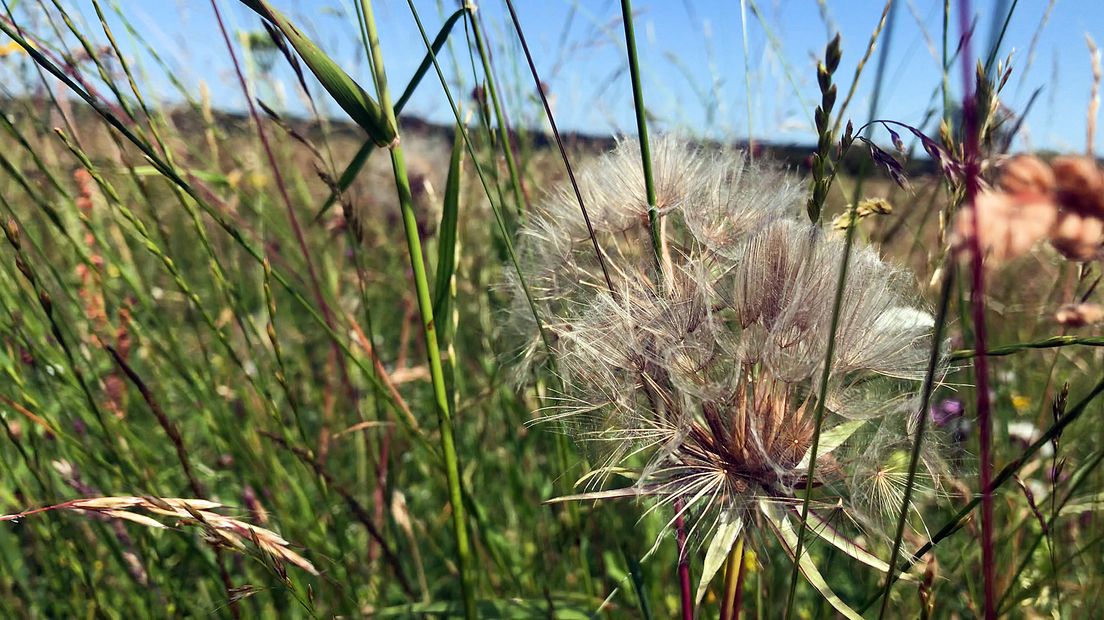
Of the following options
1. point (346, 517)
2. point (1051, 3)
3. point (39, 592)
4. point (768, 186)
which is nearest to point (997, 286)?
point (1051, 3)

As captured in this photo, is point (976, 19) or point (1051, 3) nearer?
point (976, 19)

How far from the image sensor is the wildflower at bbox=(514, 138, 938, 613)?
2.97ft

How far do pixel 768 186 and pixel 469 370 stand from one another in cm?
182

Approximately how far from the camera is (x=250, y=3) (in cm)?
77

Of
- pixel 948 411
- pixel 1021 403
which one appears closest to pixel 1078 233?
pixel 948 411

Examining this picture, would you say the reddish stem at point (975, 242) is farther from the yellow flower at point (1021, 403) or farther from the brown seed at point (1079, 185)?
the yellow flower at point (1021, 403)

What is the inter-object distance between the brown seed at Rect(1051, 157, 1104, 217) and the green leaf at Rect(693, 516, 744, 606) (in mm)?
646

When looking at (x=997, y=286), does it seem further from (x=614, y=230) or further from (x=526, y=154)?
(x=614, y=230)

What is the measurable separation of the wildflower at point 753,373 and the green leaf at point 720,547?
0.4 inches

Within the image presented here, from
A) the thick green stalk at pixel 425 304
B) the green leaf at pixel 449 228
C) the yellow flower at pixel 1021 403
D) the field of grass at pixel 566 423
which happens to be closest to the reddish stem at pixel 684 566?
the field of grass at pixel 566 423

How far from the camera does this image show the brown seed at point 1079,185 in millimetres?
293

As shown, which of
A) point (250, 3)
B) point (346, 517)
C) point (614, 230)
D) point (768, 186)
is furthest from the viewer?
point (346, 517)

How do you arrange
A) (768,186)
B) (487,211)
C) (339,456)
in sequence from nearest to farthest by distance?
(768,186), (339,456), (487,211)

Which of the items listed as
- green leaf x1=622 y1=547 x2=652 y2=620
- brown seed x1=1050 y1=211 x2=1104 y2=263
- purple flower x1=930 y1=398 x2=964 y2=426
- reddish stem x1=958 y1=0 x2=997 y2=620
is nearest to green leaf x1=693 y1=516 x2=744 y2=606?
green leaf x1=622 y1=547 x2=652 y2=620
